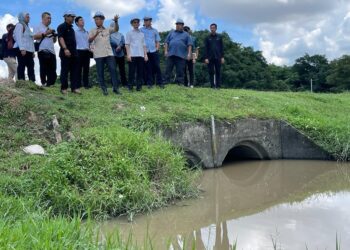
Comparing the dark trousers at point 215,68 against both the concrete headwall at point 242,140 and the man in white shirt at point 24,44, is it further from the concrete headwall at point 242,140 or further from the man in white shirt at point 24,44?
the man in white shirt at point 24,44

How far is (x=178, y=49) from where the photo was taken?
1155 centimetres

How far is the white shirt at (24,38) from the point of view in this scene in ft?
30.8

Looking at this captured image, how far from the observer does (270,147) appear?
10328 mm

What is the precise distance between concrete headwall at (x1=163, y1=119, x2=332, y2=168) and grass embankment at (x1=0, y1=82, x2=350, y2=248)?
0.19 meters

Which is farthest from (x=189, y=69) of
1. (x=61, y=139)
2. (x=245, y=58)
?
(x=245, y=58)

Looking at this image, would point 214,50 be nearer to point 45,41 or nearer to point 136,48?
point 136,48

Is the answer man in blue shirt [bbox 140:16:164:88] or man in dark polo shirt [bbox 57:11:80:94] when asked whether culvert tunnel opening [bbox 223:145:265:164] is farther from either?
man in dark polo shirt [bbox 57:11:80:94]

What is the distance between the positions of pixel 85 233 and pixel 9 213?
4.03ft

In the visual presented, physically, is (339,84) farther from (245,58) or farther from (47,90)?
(47,90)

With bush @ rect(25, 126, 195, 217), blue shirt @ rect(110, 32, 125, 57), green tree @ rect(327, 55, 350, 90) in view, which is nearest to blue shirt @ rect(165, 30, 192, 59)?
blue shirt @ rect(110, 32, 125, 57)

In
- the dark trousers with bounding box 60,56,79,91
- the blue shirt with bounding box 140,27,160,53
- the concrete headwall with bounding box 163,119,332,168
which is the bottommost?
the concrete headwall with bounding box 163,119,332,168

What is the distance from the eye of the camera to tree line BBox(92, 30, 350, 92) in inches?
1260

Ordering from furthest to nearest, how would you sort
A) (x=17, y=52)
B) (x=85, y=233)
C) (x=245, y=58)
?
(x=245, y=58) → (x=17, y=52) → (x=85, y=233)

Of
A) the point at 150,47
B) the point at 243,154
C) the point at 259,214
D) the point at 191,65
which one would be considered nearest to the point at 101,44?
the point at 150,47
